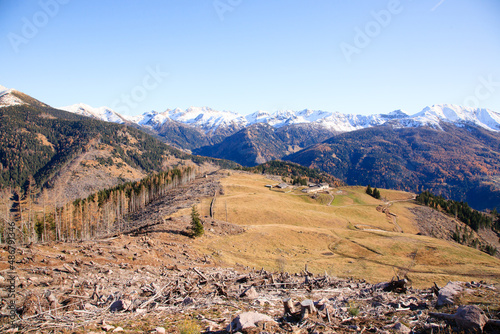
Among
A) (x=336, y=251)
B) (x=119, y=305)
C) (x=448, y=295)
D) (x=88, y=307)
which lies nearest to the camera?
(x=88, y=307)

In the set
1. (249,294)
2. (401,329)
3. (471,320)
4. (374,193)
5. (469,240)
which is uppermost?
(471,320)

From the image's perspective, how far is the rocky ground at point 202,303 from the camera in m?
11.3

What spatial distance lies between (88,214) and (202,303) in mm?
82499

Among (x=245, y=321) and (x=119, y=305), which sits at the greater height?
(x=245, y=321)

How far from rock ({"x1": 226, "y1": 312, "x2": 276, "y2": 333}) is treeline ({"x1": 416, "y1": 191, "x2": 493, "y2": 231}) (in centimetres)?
15396

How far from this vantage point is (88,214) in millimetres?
81062

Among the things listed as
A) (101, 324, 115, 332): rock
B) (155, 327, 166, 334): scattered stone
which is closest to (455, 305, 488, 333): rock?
(155, 327, 166, 334): scattered stone

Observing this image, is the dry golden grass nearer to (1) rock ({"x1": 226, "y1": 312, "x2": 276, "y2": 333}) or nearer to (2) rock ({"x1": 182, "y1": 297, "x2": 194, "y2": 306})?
(2) rock ({"x1": 182, "y1": 297, "x2": 194, "y2": 306})

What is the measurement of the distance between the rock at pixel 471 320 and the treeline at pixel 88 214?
6386 centimetres

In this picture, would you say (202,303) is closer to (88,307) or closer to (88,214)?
(88,307)

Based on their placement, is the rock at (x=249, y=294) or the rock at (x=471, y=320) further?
the rock at (x=249, y=294)

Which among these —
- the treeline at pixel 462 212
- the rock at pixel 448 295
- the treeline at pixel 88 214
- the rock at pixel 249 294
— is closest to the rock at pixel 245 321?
the rock at pixel 249 294

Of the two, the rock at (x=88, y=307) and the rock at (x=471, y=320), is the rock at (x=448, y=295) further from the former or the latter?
the rock at (x=88, y=307)

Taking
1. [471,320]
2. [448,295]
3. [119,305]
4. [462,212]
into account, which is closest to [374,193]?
[462,212]
